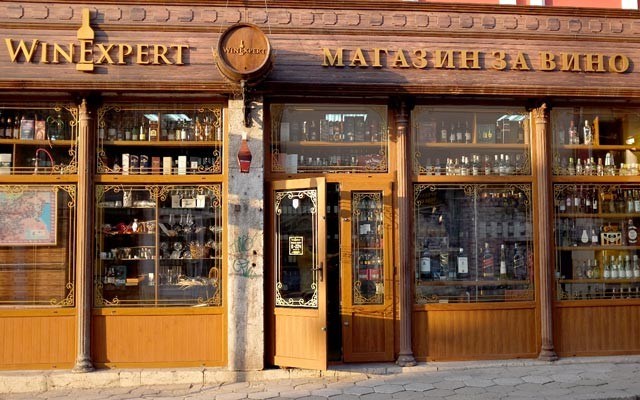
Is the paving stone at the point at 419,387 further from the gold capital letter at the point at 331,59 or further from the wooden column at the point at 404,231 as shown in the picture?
the gold capital letter at the point at 331,59

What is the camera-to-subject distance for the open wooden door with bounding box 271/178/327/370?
7238 mm

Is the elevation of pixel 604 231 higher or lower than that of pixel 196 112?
lower

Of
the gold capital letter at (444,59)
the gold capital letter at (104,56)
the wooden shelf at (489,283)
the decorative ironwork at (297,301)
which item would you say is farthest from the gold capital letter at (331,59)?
the wooden shelf at (489,283)

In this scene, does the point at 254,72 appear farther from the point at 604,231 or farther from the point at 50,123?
the point at 604,231

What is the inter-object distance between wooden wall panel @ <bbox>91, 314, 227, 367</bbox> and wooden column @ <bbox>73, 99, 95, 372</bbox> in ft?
0.49

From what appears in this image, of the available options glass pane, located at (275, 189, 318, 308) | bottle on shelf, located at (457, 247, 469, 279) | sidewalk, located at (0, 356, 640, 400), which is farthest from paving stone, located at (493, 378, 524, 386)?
glass pane, located at (275, 189, 318, 308)

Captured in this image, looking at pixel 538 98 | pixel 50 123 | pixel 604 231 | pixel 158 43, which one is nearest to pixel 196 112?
pixel 158 43

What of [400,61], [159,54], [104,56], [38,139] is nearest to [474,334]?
[400,61]

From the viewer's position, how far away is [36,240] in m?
7.56

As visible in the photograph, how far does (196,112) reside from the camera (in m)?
7.85

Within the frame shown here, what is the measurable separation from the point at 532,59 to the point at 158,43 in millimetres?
4958

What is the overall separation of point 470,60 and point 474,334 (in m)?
3.67

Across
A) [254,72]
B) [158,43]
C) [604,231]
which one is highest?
[158,43]

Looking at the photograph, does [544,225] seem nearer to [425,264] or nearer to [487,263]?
[487,263]
